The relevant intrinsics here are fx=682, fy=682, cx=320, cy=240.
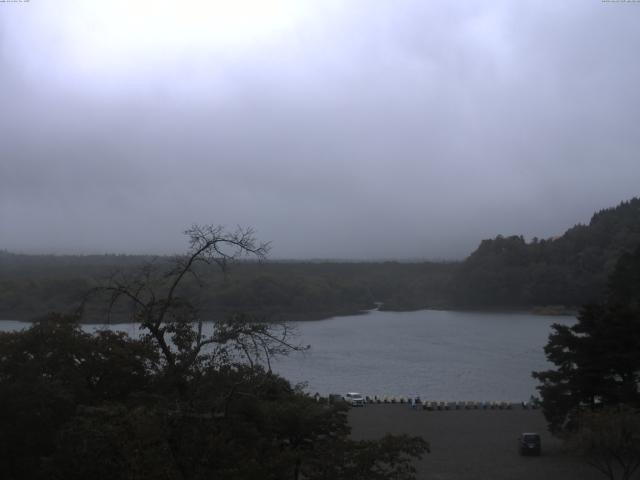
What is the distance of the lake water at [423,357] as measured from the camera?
21.9 meters

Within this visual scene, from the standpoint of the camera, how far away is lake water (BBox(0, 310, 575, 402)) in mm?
21938

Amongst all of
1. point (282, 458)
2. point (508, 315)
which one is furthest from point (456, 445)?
point (508, 315)

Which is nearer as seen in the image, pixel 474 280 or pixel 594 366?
pixel 594 366

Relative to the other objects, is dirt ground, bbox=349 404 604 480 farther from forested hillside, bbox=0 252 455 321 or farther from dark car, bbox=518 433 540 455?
forested hillside, bbox=0 252 455 321

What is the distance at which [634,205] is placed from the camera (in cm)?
5991

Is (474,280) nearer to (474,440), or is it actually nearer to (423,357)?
(423,357)

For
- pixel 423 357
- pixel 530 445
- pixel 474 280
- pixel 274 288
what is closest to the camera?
pixel 530 445

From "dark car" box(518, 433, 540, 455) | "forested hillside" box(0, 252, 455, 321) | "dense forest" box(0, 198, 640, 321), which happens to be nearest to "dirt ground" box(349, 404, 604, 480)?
"dark car" box(518, 433, 540, 455)

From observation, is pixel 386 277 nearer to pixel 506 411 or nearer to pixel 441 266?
pixel 441 266

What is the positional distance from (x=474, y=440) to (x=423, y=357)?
1575 cm

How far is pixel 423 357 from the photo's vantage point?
2875 cm

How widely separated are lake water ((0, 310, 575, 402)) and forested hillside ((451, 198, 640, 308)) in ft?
16.4

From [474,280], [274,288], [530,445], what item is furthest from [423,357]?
[474,280]

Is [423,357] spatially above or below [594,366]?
below
